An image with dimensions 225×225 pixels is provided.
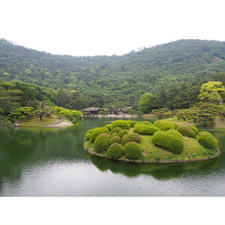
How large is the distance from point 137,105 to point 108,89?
28800mm

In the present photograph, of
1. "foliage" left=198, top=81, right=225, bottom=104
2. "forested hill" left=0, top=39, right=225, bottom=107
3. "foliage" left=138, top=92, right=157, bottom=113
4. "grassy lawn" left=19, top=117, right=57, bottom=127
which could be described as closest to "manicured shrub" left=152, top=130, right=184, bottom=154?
"grassy lawn" left=19, top=117, right=57, bottom=127

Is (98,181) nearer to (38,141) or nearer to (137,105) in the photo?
(38,141)

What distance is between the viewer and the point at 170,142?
15273 mm

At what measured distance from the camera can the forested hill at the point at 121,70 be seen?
84188 mm

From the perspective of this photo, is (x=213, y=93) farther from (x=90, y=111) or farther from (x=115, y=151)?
(x=90, y=111)

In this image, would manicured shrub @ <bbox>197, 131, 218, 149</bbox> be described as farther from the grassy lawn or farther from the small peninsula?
the grassy lawn

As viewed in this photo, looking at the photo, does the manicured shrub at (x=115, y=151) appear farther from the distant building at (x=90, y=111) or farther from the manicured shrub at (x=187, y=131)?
the distant building at (x=90, y=111)

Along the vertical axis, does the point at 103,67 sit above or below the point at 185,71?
above

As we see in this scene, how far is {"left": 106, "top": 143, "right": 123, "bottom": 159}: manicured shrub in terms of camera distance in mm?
15336

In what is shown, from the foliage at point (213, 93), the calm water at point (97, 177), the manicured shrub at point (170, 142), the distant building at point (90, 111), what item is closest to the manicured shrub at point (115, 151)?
the calm water at point (97, 177)

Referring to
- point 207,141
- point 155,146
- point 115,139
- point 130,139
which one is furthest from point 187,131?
point 115,139

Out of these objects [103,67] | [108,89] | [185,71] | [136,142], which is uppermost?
[103,67]

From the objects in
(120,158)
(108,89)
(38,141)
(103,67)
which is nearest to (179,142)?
(120,158)

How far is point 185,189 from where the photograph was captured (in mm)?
10758
